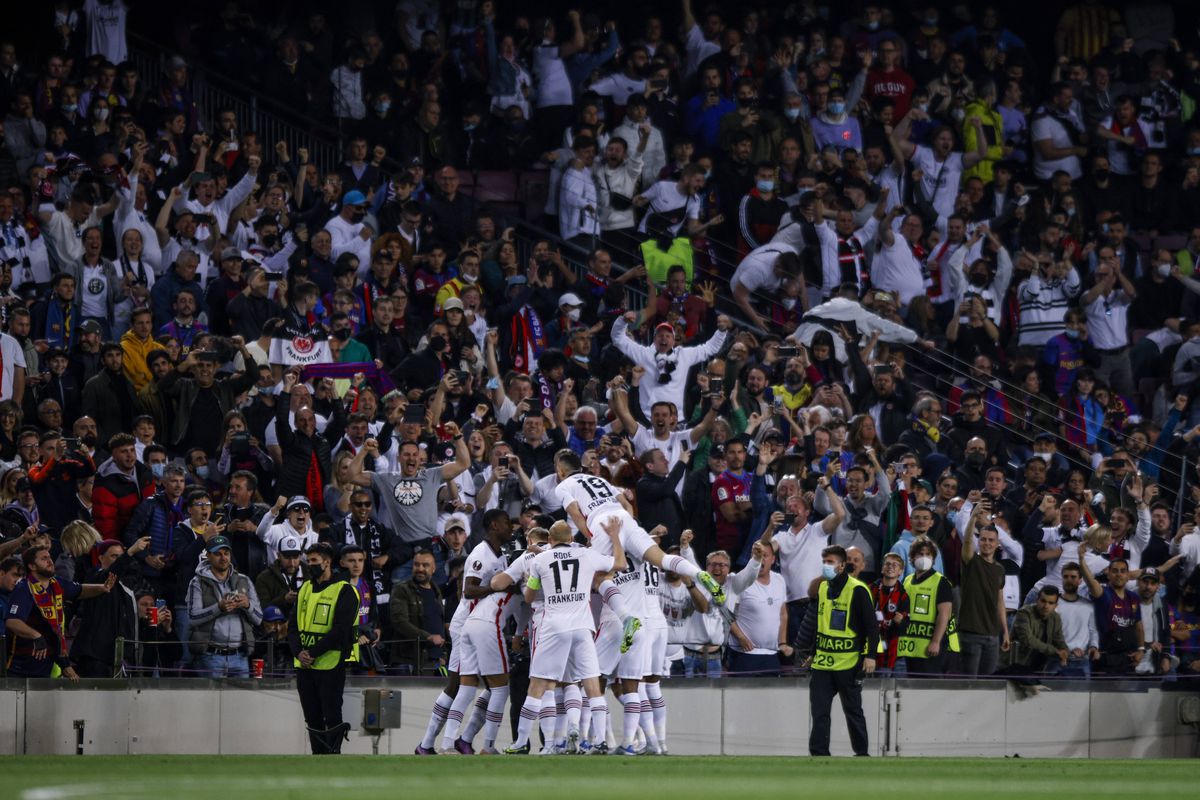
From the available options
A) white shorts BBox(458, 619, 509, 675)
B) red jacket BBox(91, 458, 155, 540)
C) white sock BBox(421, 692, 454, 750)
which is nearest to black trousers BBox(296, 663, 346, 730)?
white sock BBox(421, 692, 454, 750)

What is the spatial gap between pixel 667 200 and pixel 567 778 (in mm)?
11827

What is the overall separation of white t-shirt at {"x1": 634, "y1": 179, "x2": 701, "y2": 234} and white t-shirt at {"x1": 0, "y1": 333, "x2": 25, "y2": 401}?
8054 millimetres

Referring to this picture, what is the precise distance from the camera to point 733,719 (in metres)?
17.9

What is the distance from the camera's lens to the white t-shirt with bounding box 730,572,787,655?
1814cm

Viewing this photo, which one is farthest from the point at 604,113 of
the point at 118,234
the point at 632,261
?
the point at 118,234

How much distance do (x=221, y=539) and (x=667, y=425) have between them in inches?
200

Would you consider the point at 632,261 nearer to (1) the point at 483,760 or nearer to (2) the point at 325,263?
(2) the point at 325,263

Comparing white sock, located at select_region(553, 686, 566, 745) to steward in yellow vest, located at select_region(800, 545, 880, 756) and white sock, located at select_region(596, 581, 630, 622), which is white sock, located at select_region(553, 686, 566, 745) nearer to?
white sock, located at select_region(596, 581, 630, 622)

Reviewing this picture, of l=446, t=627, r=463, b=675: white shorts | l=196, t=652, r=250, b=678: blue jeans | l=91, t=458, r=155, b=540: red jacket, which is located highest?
l=91, t=458, r=155, b=540: red jacket

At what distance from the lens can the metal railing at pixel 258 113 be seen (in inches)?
941

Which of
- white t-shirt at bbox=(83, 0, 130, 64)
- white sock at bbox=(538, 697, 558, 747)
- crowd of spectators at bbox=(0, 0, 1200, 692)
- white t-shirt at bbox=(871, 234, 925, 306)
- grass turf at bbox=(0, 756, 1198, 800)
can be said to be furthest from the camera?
white t-shirt at bbox=(871, 234, 925, 306)

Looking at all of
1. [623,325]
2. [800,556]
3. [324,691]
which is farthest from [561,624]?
[623,325]

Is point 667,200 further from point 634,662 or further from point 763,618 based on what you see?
point 634,662

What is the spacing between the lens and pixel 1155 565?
20250 millimetres
